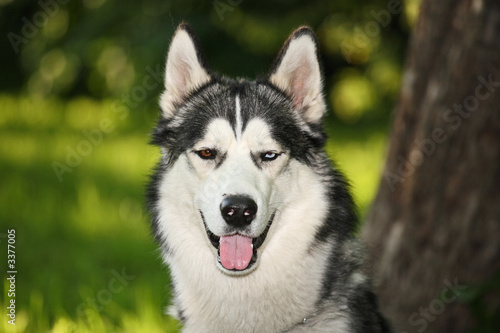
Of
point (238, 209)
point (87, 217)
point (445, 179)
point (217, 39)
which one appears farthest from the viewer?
point (217, 39)

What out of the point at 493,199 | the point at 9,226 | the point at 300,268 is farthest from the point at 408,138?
the point at 9,226

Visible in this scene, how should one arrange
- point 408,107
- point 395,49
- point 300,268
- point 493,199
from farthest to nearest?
point 395,49 < point 408,107 < point 493,199 < point 300,268

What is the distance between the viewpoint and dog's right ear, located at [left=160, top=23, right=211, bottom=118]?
3436mm

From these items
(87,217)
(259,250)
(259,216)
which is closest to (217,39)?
(87,217)

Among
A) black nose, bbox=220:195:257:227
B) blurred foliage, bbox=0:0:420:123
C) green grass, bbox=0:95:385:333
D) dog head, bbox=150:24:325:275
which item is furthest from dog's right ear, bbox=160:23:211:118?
blurred foliage, bbox=0:0:420:123

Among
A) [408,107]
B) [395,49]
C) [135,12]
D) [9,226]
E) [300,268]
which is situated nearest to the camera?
[300,268]

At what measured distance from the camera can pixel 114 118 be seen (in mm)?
11922

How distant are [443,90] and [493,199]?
820mm

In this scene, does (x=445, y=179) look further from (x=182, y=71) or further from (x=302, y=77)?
(x=182, y=71)

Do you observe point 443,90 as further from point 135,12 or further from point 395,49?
point 395,49

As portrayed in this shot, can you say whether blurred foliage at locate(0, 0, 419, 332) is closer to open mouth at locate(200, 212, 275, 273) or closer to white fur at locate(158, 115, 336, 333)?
white fur at locate(158, 115, 336, 333)

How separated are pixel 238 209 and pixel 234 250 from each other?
0.93 ft

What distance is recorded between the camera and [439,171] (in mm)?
4504

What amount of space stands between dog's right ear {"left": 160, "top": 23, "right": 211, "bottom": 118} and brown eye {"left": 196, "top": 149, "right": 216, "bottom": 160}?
44 centimetres
